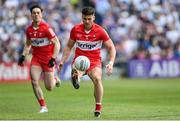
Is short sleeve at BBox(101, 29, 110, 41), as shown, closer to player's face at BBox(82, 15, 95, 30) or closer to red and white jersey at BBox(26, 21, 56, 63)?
player's face at BBox(82, 15, 95, 30)

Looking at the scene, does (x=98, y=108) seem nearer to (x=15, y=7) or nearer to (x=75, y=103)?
(x=75, y=103)

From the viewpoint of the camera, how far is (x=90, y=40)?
55.2 ft

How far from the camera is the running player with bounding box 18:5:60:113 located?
18.3 meters

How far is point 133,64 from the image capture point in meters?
37.2

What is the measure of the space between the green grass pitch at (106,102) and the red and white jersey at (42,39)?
1.46 m

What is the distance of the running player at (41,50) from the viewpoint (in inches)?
721

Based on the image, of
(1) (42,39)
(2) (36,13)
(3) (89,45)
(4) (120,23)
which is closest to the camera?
(3) (89,45)

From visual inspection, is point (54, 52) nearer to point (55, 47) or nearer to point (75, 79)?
point (55, 47)

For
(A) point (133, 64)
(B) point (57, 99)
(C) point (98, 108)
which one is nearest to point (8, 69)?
(A) point (133, 64)

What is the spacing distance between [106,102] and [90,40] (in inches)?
220

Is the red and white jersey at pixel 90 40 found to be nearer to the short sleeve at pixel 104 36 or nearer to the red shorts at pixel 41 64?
the short sleeve at pixel 104 36

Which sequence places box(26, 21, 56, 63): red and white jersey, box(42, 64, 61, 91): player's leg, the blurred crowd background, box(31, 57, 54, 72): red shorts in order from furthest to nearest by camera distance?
the blurred crowd background
box(42, 64, 61, 91): player's leg
box(31, 57, 54, 72): red shorts
box(26, 21, 56, 63): red and white jersey

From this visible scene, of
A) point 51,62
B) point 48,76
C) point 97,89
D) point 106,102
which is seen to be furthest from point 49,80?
point 106,102

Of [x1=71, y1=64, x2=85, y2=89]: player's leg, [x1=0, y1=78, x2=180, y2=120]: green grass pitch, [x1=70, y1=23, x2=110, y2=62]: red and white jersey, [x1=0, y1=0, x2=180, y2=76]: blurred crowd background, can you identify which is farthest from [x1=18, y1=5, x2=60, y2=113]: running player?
[x1=0, y1=0, x2=180, y2=76]: blurred crowd background
